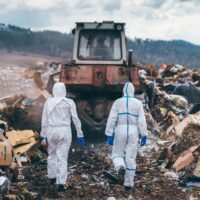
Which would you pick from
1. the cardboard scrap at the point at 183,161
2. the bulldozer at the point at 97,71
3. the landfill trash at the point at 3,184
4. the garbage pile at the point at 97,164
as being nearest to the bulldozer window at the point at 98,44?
the bulldozer at the point at 97,71

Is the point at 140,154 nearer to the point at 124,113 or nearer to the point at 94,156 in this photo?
the point at 94,156

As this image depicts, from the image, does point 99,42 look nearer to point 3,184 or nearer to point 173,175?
point 173,175

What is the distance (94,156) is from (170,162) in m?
1.60

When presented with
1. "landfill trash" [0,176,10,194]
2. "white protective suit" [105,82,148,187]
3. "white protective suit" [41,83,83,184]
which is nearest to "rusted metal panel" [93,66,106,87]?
"white protective suit" [105,82,148,187]

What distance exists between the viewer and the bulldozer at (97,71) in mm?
10531

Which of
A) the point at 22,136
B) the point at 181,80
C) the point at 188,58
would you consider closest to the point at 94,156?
the point at 22,136

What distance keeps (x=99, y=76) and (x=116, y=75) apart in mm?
337

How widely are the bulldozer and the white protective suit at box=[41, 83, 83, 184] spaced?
9.89 ft

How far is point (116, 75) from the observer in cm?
1053

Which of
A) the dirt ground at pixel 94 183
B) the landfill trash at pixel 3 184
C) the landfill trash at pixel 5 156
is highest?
the landfill trash at pixel 5 156

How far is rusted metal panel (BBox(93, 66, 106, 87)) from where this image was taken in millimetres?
10508

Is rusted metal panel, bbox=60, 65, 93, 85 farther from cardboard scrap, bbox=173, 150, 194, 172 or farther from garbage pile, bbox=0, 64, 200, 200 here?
cardboard scrap, bbox=173, 150, 194, 172

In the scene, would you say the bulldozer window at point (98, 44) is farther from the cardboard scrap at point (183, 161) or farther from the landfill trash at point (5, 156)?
the landfill trash at point (5, 156)

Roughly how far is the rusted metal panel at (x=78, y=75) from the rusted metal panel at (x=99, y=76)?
81 millimetres
